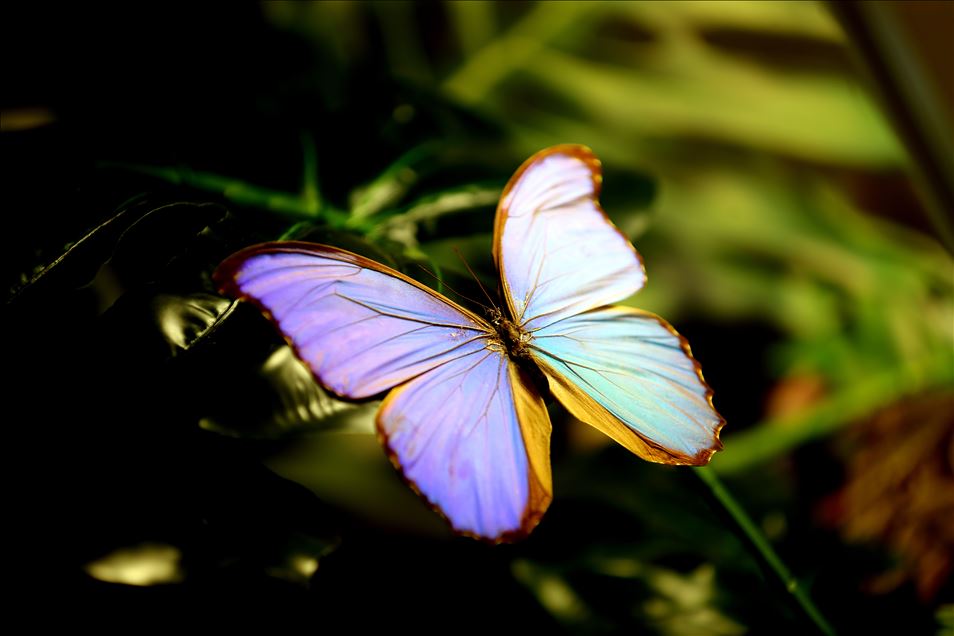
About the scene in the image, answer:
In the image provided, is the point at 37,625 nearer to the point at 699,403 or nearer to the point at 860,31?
the point at 699,403

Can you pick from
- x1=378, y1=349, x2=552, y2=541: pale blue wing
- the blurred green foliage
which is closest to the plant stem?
the blurred green foliage

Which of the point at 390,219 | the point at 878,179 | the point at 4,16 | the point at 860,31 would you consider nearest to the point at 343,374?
the point at 390,219

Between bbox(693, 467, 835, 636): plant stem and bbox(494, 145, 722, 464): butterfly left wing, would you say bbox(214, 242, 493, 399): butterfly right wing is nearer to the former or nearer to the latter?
bbox(494, 145, 722, 464): butterfly left wing

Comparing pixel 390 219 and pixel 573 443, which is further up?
pixel 390 219

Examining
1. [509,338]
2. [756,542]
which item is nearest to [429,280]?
[509,338]

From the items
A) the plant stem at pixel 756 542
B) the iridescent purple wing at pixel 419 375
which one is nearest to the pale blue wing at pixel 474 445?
the iridescent purple wing at pixel 419 375

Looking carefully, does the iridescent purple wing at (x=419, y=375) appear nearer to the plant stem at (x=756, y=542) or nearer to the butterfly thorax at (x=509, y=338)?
the butterfly thorax at (x=509, y=338)
